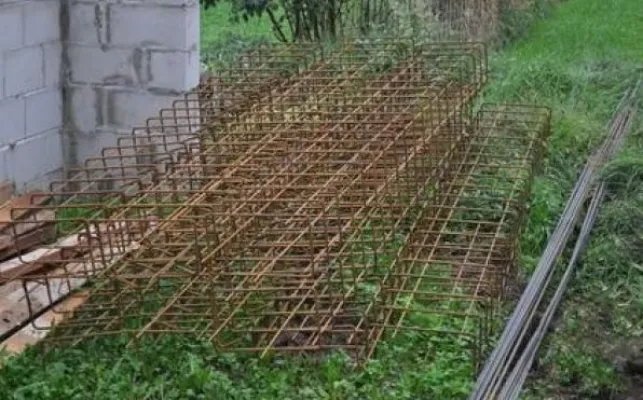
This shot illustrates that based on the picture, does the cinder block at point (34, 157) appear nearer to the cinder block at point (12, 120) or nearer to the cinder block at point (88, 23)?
the cinder block at point (12, 120)

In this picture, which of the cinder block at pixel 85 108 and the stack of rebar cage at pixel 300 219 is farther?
the cinder block at pixel 85 108

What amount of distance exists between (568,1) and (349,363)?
13788 mm

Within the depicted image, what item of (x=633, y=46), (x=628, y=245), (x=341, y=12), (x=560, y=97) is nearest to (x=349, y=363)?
(x=628, y=245)

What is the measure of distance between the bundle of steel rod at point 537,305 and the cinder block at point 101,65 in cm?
227

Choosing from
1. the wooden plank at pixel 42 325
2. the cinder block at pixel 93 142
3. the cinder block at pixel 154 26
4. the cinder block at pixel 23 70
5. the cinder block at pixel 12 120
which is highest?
the cinder block at pixel 154 26

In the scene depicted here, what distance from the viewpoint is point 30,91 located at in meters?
6.07

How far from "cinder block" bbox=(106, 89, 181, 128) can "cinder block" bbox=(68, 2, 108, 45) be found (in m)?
0.29

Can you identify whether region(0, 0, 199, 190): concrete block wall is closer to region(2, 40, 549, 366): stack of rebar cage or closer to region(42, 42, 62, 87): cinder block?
region(42, 42, 62, 87): cinder block

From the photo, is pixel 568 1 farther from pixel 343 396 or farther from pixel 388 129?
pixel 343 396

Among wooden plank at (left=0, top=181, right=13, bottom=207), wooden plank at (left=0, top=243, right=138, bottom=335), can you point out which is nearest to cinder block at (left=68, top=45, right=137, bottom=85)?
wooden plank at (left=0, top=181, right=13, bottom=207)

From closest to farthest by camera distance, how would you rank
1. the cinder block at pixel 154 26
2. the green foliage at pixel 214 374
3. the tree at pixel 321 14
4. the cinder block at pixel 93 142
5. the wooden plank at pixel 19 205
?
the green foliage at pixel 214 374 → the wooden plank at pixel 19 205 → the cinder block at pixel 154 26 → the cinder block at pixel 93 142 → the tree at pixel 321 14

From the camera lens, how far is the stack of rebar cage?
4.27m

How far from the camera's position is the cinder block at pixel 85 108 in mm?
6340

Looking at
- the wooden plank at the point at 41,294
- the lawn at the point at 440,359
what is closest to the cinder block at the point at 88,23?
the wooden plank at the point at 41,294
